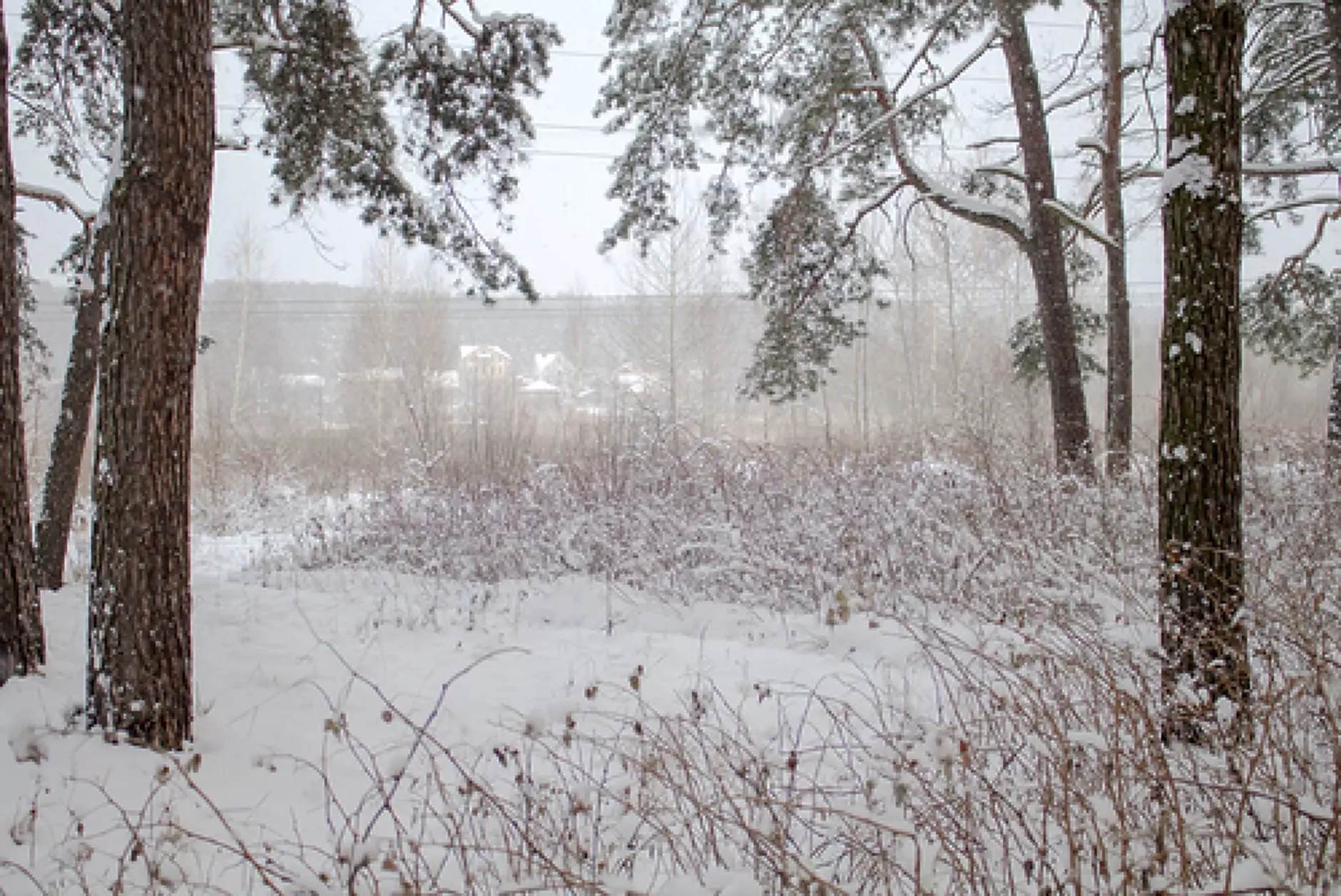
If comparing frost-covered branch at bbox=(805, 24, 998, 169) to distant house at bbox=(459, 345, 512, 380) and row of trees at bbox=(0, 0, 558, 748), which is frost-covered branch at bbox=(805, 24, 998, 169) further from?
distant house at bbox=(459, 345, 512, 380)

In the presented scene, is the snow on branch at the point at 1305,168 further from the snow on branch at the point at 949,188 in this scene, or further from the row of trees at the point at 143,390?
the row of trees at the point at 143,390

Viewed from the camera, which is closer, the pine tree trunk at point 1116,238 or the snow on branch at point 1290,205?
the pine tree trunk at point 1116,238

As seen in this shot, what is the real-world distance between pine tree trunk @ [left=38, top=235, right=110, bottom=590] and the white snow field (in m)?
0.41

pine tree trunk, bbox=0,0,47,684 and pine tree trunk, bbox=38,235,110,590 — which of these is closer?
pine tree trunk, bbox=0,0,47,684

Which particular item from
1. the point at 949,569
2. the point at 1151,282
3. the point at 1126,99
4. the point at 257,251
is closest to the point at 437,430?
the point at 949,569

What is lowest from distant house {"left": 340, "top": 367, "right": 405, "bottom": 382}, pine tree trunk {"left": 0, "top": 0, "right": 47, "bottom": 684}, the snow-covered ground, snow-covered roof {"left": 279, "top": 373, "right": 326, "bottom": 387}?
the snow-covered ground

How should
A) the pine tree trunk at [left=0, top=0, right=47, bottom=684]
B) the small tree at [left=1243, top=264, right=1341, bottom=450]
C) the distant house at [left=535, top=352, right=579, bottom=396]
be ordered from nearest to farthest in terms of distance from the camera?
the pine tree trunk at [left=0, top=0, right=47, bottom=684]
the small tree at [left=1243, top=264, right=1341, bottom=450]
the distant house at [left=535, top=352, right=579, bottom=396]

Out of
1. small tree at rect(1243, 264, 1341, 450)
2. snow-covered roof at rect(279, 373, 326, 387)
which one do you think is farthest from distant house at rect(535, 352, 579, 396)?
small tree at rect(1243, 264, 1341, 450)

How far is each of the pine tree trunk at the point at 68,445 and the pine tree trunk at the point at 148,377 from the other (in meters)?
4.05

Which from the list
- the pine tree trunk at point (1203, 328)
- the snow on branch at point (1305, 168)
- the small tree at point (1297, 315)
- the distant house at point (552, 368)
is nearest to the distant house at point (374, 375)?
the distant house at point (552, 368)

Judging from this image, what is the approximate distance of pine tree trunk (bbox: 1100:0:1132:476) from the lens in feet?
24.0

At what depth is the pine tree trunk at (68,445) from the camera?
611 centimetres

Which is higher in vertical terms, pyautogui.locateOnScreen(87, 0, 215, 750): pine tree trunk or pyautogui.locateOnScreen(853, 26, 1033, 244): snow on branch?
pyautogui.locateOnScreen(853, 26, 1033, 244): snow on branch

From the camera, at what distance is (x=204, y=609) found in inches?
224
